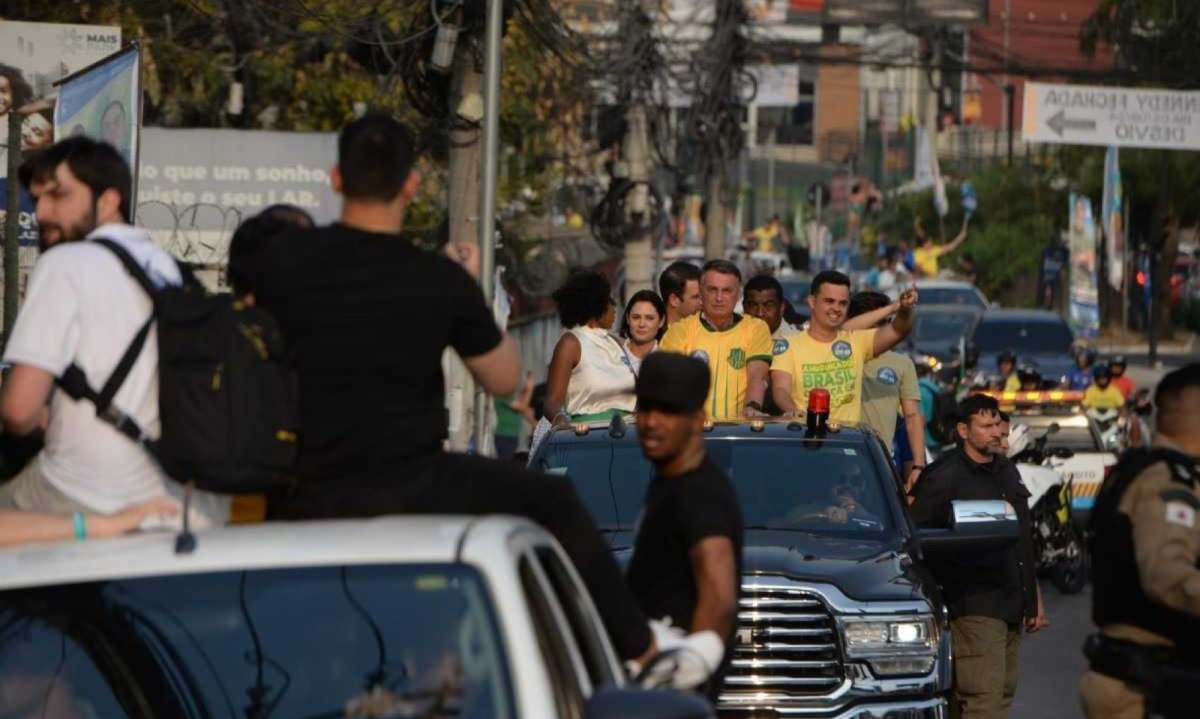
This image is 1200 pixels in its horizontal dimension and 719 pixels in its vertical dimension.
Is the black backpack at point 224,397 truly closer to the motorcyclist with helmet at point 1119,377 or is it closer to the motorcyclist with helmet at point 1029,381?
the motorcyclist with helmet at point 1029,381

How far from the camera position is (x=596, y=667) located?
5172 millimetres

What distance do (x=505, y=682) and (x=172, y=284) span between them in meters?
1.71

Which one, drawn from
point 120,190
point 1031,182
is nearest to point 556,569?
point 120,190

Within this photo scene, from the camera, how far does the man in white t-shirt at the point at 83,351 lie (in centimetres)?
562

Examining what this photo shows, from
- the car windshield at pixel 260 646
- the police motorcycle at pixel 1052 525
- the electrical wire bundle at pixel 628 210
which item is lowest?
the police motorcycle at pixel 1052 525

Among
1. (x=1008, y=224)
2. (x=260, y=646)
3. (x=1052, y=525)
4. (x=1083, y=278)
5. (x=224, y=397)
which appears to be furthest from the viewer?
(x=1008, y=224)

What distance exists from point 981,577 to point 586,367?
2208 mm

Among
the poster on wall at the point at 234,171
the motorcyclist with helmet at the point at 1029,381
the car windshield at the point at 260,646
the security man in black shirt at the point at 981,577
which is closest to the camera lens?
the car windshield at the point at 260,646

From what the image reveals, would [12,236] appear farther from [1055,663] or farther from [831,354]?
[1055,663]

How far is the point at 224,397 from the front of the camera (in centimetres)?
541

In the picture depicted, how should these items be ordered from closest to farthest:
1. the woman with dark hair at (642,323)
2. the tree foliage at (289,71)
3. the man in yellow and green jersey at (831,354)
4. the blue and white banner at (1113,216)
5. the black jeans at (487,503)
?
the black jeans at (487,503), the man in yellow and green jersey at (831,354), the woman with dark hair at (642,323), the tree foliage at (289,71), the blue and white banner at (1113,216)

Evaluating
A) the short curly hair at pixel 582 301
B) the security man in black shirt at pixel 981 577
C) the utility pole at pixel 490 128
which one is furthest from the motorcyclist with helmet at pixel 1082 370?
the short curly hair at pixel 582 301

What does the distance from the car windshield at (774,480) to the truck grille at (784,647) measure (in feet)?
2.14

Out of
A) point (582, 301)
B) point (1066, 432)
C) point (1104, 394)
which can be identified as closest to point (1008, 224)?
point (1104, 394)
